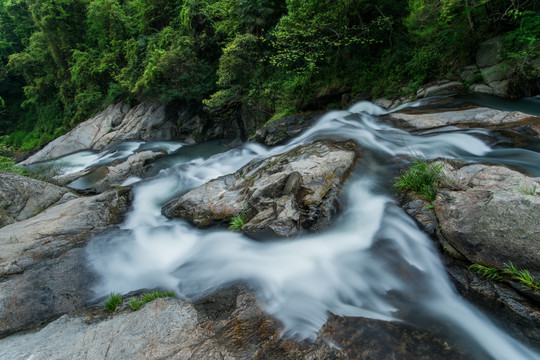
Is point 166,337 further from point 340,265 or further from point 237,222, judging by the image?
point 237,222

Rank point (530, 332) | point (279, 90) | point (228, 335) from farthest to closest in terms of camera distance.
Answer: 1. point (279, 90)
2. point (228, 335)
3. point (530, 332)

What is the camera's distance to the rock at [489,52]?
829cm

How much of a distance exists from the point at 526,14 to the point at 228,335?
11791mm

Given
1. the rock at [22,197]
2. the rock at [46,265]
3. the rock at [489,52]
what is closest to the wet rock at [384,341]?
the rock at [46,265]

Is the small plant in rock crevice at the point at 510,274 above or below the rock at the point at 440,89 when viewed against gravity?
below

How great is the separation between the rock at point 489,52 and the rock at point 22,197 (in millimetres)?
14918

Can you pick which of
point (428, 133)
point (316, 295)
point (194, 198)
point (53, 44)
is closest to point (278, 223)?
point (316, 295)

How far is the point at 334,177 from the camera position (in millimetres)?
5559

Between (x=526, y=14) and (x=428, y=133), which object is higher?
(x=526, y=14)

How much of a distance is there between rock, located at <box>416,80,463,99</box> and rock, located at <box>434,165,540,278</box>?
20.3 feet

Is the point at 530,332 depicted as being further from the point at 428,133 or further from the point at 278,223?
the point at 428,133

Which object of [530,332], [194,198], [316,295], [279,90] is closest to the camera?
[530,332]

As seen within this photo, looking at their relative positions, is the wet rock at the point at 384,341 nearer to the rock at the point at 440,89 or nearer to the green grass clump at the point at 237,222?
the green grass clump at the point at 237,222

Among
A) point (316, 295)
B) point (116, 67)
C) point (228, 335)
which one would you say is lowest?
point (316, 295)
